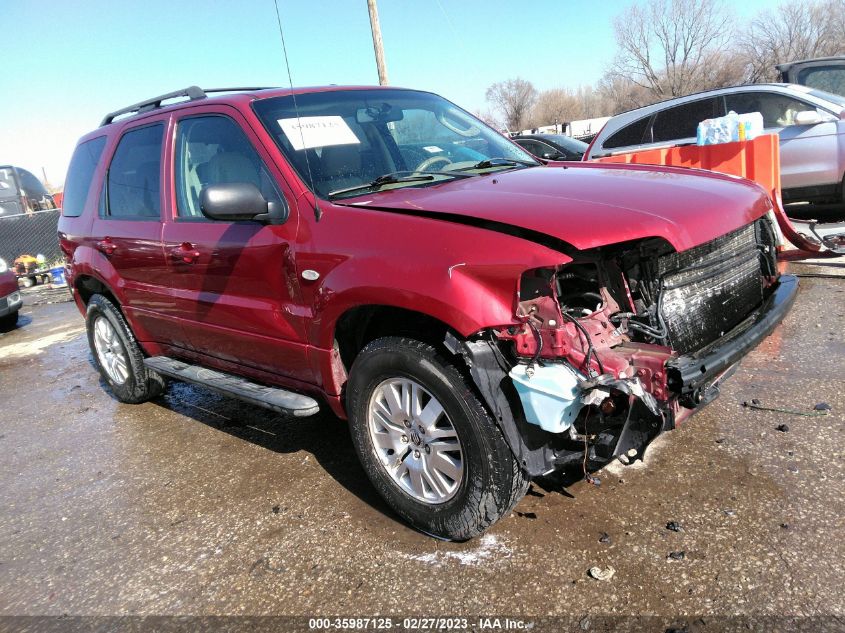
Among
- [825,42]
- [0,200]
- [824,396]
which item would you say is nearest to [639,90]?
[825,42]

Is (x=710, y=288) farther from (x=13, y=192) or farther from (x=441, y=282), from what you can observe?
(x=13, y=192)

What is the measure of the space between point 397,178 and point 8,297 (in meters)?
8.27

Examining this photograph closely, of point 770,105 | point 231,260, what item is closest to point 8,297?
point 231,260

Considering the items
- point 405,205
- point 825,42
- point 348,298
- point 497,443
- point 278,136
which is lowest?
point 497,443

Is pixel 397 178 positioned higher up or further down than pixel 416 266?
higher up

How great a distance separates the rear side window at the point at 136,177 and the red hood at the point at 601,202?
177 centimetres

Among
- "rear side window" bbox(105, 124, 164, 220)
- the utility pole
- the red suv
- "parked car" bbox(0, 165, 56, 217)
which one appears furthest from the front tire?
"parked car" bbox(0, 165, 56, 217)

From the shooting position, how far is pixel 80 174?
4.84m

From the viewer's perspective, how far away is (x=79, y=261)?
4754mm

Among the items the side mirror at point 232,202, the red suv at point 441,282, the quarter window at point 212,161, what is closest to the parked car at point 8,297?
the red suv at point 441,282

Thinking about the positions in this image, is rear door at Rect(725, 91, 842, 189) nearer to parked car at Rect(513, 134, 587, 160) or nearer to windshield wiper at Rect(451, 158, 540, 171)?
parked car at Rect(513, 134, 587, 160)

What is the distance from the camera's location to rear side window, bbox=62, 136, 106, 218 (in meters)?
4.62

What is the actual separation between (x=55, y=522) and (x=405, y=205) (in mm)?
2586

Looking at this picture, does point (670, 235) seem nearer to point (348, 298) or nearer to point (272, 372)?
point (348, 298)
